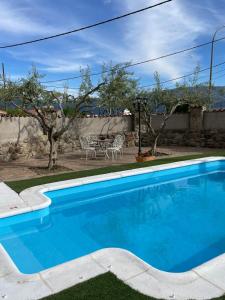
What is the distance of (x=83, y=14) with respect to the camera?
11.8 metres

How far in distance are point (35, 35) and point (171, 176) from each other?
7.53 metres

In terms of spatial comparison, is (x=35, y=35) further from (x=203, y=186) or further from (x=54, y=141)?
(x=203, y=186)

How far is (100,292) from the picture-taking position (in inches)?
122

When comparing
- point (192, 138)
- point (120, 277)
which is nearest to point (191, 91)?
point (192, 138)

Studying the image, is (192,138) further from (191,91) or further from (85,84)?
(85,84)

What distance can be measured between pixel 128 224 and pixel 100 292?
3.01m

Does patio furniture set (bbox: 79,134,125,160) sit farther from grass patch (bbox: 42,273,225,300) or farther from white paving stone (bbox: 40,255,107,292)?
grass patch (bbox: 42,273,225,300)

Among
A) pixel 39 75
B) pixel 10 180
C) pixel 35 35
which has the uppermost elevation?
pixel 35 35

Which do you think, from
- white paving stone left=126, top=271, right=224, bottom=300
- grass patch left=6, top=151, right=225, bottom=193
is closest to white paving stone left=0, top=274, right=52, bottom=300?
white paving stone left=126, top=271, right=224, bottom=300

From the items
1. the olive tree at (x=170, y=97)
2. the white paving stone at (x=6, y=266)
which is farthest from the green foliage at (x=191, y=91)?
the white paving stone at (x=6, y=266)

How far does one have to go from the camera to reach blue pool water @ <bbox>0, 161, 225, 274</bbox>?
4.68 m

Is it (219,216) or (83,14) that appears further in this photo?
(83,14)

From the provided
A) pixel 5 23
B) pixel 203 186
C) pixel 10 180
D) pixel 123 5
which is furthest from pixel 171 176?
pixel 5 23

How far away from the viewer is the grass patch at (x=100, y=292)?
300cm
